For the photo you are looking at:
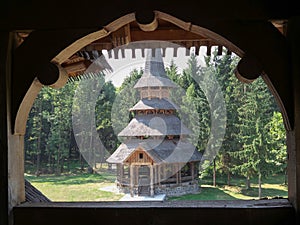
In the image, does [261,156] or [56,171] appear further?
[56,171]

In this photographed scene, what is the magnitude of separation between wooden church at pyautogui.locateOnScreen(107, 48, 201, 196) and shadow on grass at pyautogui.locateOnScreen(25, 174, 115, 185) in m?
5.75

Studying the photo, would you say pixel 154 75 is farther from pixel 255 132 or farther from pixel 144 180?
pixel 255 132

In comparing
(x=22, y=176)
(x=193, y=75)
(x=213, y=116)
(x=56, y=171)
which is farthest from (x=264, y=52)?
(x=56, y=171)

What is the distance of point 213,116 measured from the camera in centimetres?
2238

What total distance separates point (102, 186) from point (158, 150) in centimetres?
629

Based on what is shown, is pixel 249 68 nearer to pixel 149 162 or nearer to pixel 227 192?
pixel 149 162

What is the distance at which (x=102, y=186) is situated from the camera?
21.9 metres

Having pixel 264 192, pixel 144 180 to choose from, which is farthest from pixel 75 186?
pixel 264 192

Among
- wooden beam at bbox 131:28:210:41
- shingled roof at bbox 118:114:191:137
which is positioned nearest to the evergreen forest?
shingled roof at bbox 118:114:191:137

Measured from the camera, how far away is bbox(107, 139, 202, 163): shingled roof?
17.1 m

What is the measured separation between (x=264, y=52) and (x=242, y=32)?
140mm

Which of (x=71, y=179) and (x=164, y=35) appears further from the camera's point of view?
(x=71, y=179)
